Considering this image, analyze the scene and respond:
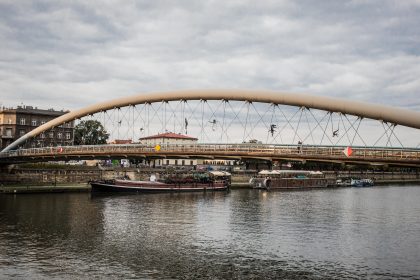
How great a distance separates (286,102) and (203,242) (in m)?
18.1

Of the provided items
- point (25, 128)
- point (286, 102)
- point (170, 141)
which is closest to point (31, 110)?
point (25, 128)

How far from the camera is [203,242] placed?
33156mm

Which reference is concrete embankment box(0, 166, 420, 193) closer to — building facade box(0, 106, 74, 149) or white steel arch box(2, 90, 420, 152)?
white steel arch box(2, 90, 420, 152)

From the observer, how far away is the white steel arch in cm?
3555

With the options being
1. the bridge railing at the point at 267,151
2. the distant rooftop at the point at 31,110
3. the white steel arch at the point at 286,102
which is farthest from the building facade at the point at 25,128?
the bridge railing at the point at 267,151

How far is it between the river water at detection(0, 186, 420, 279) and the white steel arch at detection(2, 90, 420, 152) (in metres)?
9.53

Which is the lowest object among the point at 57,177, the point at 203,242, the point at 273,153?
the point at 203,242

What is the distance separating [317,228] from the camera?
3969cm

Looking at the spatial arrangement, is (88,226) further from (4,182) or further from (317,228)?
(4,182)

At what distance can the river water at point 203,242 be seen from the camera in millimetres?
25562

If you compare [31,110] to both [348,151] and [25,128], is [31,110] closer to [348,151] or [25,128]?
[25,128]

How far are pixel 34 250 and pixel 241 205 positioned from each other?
32972 millimetres

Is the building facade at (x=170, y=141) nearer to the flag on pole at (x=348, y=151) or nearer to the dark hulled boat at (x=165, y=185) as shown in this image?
the dark hulled boat at (x=165, y=185)

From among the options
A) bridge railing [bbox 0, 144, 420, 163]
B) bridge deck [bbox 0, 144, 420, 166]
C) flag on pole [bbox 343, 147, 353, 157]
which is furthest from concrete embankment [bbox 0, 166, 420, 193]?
flag on pole [bbox 343, 147, 353, 157]
